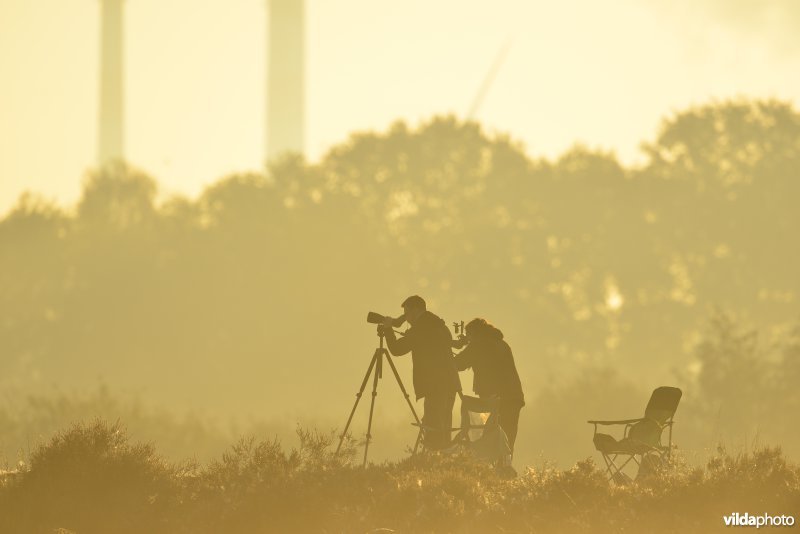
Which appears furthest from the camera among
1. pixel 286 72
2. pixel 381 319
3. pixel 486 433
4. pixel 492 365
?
pixel 286 72

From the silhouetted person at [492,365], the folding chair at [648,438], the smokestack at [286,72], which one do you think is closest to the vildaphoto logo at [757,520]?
the folding chair at [648,438]

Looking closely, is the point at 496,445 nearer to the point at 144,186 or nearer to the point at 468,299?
the point at 468,299

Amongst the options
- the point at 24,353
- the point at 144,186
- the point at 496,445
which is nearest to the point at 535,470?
the point at 496,445

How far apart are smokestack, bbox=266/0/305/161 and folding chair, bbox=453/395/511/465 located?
158 meters

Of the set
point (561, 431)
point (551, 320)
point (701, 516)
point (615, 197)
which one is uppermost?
point (615, 197)

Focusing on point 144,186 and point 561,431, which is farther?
point 144,186

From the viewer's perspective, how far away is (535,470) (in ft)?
74.1

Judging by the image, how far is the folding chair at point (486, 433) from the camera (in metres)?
23.0

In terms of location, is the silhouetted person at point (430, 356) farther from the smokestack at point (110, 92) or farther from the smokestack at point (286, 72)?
the smokestack at point (110, 92)

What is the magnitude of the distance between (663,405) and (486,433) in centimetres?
268

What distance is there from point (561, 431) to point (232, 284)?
105 feet

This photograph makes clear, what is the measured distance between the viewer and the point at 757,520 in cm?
2052

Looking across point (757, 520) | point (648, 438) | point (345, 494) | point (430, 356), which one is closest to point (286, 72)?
point (648, 438)

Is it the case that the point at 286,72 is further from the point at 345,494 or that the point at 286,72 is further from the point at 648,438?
the point at 345,494
